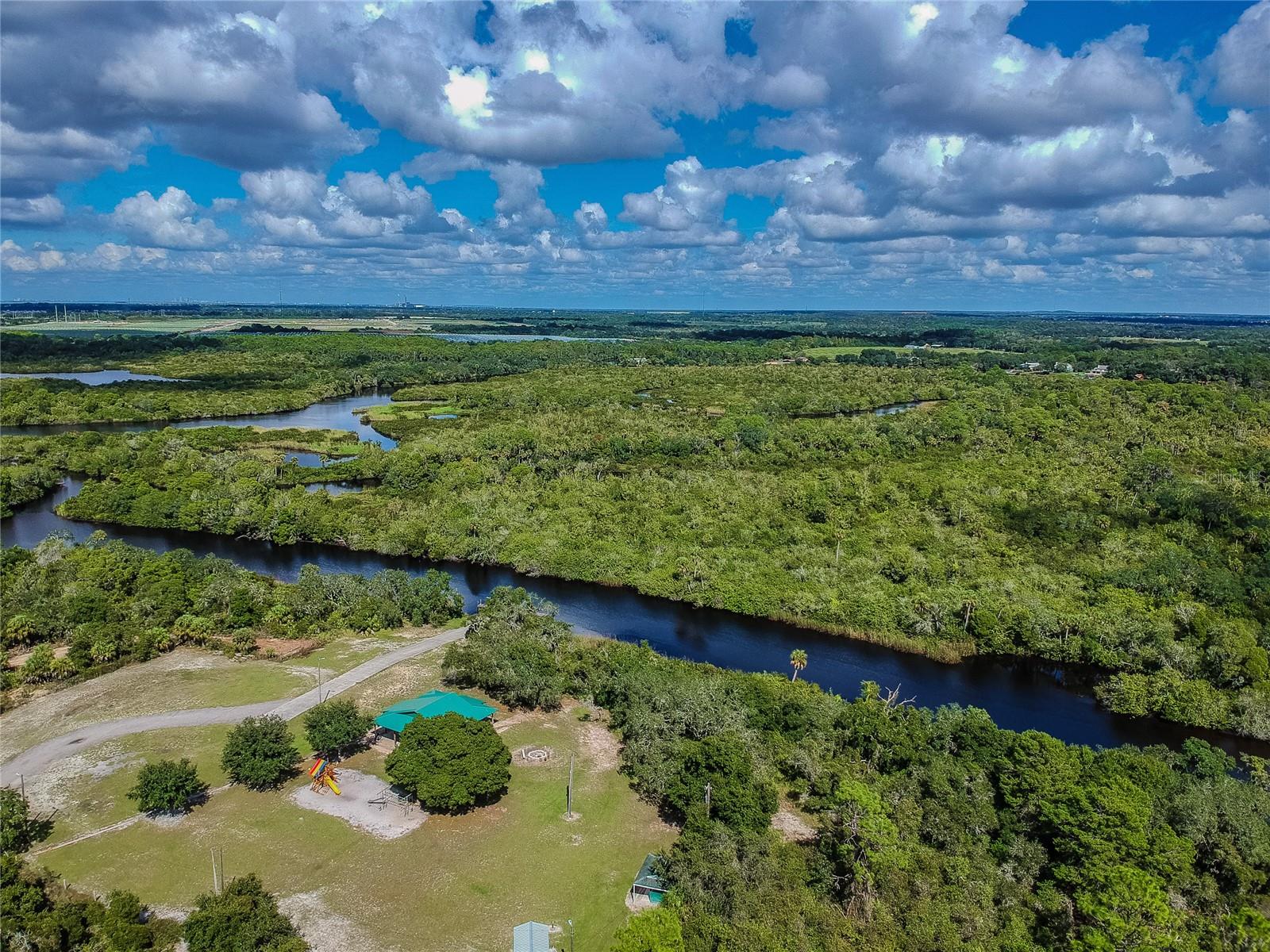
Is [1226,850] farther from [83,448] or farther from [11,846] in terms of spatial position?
[83,448]

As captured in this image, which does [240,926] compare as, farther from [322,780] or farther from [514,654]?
[514,654]

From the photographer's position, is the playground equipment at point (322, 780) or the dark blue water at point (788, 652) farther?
the dark blue water at point (788, 652)

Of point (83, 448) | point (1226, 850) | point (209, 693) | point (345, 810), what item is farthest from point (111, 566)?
point (1226, 850)

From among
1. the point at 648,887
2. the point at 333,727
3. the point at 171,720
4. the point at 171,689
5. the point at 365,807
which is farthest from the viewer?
the point at 171,689

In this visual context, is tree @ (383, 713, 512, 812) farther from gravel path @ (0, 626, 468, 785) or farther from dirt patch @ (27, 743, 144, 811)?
dirt patch @ (27, 743, 144, 811)

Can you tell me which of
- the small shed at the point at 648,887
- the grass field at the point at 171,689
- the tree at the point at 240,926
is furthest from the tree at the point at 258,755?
the small shed at the point at 648,887

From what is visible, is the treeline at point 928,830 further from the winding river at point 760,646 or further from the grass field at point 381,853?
the winding river at point 760,646

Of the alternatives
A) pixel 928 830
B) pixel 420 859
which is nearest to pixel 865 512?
pixel 928 830
